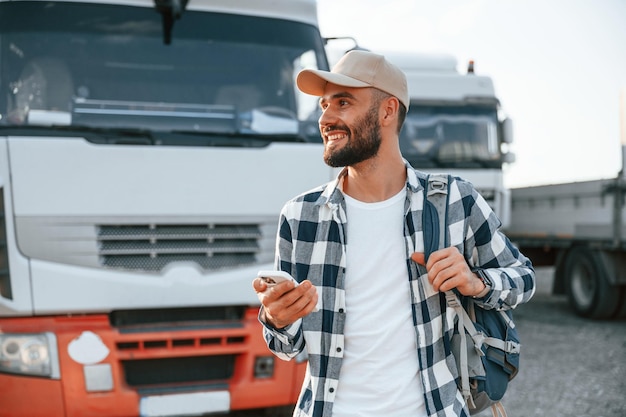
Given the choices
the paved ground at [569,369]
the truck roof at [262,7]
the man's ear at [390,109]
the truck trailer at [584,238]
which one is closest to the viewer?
the man's ear at [390,109]

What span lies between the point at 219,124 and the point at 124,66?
2.09 feet

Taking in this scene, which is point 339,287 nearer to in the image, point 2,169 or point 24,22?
point 2,169

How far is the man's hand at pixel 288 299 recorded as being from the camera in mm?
1743

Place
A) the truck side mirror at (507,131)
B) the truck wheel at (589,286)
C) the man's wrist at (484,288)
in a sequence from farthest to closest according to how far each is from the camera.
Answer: the truck wheel at (589,286) → the truck side mirror at (507,131) → the man's wrist at (484,288)

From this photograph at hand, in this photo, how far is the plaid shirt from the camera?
1.91 metres

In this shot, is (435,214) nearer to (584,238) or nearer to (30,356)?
(30,356)

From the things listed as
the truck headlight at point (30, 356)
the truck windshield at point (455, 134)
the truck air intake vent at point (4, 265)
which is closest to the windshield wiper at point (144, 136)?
the truck air intake vent at point (4, 265)

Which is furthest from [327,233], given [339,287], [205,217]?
[205,217]

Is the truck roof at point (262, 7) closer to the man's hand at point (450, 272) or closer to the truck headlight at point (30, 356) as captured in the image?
the truck headlight at point (30, 356)

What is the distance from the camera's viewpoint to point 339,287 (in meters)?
1.96

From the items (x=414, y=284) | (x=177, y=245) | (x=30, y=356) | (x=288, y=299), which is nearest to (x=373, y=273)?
(x=414, y=284)

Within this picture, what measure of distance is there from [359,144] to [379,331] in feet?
1.88

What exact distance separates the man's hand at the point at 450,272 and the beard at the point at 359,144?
1.42ft

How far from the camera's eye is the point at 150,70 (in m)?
3.82
